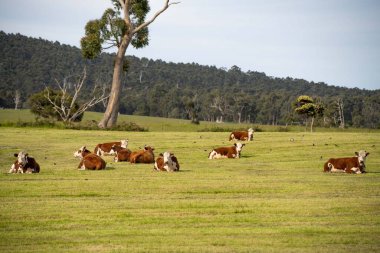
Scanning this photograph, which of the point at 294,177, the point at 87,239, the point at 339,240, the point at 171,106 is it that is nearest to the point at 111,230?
the point at 87,239

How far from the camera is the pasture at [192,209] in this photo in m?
9.35

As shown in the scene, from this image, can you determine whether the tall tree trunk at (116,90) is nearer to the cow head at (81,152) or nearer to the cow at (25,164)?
the cow head at (81,152)

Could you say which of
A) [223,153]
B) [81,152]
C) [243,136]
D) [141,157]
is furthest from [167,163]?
[243,136]

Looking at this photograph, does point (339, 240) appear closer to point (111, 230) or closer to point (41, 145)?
point (111, 230)

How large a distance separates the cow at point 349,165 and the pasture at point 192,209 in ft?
2.17

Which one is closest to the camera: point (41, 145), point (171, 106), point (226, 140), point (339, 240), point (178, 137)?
point (339, 240)

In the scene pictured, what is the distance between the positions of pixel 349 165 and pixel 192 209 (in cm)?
966

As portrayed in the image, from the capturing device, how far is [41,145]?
100.0 ft

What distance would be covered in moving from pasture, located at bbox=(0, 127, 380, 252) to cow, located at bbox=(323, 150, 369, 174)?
26.0 inches

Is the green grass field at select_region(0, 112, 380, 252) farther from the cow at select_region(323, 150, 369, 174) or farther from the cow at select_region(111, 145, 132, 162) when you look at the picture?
the cow at select_region(111, 145, 132, 162)

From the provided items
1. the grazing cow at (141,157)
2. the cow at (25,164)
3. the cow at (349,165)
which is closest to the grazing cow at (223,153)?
the grazing cow at (141,157)

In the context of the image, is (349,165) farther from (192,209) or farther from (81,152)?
(81,152)

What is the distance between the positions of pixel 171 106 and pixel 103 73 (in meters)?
30.2

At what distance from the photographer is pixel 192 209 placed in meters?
12.2
